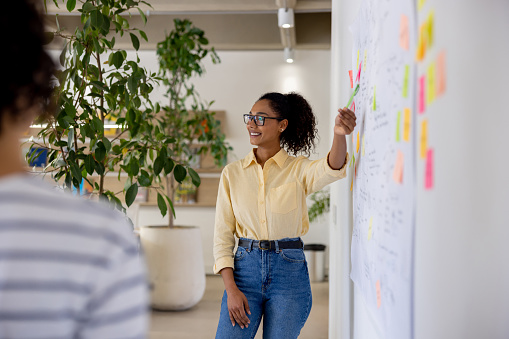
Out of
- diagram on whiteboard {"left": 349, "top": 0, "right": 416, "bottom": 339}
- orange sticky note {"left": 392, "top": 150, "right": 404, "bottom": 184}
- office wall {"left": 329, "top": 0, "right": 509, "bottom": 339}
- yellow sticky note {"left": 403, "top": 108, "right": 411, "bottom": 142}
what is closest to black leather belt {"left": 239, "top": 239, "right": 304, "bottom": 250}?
diagram on whiteboard {"left": 349, "top": 0, "right": 416, "bottom": 339}

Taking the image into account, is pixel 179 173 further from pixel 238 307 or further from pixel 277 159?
pixel 238 307

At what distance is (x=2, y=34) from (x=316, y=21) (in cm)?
637

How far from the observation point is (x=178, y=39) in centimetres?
466

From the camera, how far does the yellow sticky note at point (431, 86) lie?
88cm

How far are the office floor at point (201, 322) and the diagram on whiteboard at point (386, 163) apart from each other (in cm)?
269

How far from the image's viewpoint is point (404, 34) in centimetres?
105

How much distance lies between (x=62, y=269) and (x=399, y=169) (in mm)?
685

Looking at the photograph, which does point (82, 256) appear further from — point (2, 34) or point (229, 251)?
point (229, 251)

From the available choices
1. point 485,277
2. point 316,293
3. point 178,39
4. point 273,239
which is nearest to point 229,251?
point 273,239

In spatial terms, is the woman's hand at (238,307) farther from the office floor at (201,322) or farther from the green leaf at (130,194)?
the office floor at (201,322)

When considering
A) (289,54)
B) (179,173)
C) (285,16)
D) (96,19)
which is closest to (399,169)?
(179,173)

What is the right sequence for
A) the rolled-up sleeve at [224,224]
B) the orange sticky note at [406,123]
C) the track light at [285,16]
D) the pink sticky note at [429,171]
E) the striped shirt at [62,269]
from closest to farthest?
the striped shirt at [62,269] < the pink sticky note at [429,171] < the orange sticky note at [406,123] < the rolled-up sleeve at [224,224] < the track light at [285,16]

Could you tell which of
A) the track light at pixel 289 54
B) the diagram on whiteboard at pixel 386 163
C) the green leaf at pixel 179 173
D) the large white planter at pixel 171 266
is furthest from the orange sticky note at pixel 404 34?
the track light at pixel 289 54

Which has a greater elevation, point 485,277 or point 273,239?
point 485,277
